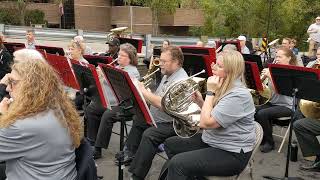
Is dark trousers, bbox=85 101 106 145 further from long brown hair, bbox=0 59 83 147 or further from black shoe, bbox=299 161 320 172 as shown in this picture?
long brown hair, bbox=0 59 83 147

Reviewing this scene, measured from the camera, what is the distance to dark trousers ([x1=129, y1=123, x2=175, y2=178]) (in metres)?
4.63

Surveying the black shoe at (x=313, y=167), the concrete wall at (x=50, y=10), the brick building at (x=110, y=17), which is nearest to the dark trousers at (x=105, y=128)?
the black shoe at (x=313, y=167)

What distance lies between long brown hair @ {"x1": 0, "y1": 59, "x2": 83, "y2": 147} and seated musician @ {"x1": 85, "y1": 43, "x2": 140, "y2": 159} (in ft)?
9.04

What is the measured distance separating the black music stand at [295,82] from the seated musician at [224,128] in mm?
1312

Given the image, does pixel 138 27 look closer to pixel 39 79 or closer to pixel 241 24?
pixel 241 24

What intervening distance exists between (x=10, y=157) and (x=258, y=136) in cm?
217

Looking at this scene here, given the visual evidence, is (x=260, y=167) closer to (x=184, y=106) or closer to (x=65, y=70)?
(x=184, y=106)

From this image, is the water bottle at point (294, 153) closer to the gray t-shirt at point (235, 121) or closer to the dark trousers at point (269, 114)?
the dark trousers at point (269, 114)

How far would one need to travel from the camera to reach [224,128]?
3.66 meters

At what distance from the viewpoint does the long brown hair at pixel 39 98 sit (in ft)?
8.56

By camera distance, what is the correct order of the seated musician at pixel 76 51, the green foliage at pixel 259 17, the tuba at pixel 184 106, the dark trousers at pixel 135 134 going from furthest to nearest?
the green foliage at pixel 259 17 → the seated musician at pixel 76 51 → the dark trousers at pixel 135 134 → the tuba at pixel 184 106

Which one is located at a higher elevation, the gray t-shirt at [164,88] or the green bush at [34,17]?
the green bush at [34,17]

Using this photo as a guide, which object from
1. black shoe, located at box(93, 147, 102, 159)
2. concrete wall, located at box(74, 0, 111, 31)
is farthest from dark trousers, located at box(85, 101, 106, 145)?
concrete wall, located at box(74, 0, 111, 31)

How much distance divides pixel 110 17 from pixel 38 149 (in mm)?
31772
